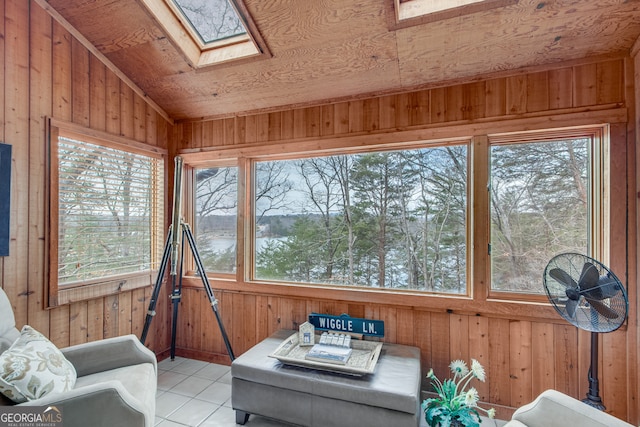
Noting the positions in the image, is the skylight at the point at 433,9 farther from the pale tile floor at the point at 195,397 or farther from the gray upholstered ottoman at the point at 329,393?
the pale tile floor at the point at 195,397

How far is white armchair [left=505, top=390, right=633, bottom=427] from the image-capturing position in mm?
1190

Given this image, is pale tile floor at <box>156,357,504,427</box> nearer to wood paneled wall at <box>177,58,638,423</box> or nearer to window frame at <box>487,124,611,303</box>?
wood paneled wall at <box>177,58,638,423</box>

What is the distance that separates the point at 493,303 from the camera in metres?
2.15

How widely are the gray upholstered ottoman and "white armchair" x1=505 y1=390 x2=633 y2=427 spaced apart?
21.1 inches

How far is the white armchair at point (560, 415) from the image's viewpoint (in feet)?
3.91

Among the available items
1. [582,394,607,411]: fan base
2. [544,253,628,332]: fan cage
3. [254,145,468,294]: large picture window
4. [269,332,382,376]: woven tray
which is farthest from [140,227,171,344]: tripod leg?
[582,394,607,411]: fan base

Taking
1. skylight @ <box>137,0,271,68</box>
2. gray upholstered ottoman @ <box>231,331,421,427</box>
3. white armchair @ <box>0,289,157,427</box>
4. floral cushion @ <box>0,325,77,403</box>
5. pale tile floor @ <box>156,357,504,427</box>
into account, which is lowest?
pale tile floor @ <box>156,357,504,427</box>

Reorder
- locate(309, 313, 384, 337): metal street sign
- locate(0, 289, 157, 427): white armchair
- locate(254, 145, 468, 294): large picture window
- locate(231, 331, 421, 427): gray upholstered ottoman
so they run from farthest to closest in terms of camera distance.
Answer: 1. locate(254, 145, 468, 294): large picture window
2. locate(309, 313, 384, 337): metal street sign
3. locate(231, 331, 421, 427): gray upholstered ottoman
4. locate(0, 289, 157, 427): white armchair

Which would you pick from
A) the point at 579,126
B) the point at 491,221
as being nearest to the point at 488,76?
the point at 579,126

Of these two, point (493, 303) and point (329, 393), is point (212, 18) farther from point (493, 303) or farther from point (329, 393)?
point (493, 303)

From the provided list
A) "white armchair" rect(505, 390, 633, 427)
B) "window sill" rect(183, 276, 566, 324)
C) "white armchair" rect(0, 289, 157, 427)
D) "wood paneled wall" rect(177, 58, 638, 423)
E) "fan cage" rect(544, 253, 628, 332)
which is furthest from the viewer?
"window sill" rect(183, 276, 566, 324)

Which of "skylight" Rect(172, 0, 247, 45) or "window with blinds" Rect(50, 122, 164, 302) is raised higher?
"skylight" Rect(172, 0, 247, 45)

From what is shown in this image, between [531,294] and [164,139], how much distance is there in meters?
3.55

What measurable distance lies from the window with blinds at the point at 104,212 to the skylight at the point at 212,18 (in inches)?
49.1
